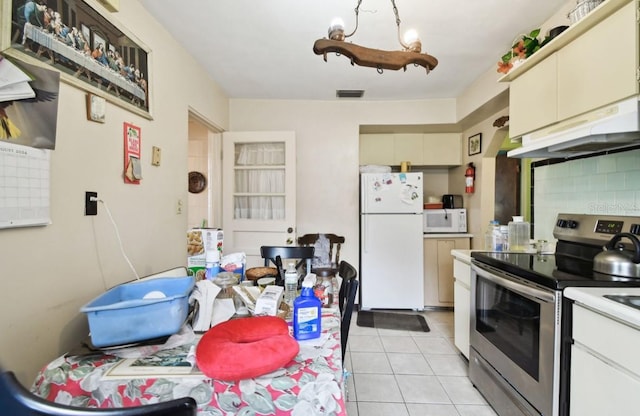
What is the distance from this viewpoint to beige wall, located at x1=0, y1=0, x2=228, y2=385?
1093 mm

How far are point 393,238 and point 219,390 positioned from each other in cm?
277

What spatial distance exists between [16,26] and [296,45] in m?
1.57

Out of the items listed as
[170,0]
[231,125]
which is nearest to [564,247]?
[170,0]

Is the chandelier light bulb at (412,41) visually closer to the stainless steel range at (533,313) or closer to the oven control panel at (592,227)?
the stainless steel range at (533,313)

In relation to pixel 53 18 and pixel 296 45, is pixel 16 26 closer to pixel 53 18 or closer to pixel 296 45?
pixel 53 18

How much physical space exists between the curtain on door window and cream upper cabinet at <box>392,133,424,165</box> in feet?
4.76

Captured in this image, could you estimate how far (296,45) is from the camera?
2221mm

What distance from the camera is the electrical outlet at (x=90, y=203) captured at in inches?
53.8

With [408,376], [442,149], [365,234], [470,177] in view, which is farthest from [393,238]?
[408,376]

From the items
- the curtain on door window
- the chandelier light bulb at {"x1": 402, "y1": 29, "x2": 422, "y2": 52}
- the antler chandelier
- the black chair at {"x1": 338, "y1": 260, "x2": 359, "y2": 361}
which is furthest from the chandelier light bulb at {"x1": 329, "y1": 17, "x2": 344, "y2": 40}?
the curtain on door window

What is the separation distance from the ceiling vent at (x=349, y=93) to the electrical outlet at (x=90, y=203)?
241cm

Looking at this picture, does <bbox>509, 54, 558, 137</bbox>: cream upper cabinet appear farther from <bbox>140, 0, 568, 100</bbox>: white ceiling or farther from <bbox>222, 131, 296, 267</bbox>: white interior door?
<bbox>222, 131, 296, 267</bbox>: white interior door

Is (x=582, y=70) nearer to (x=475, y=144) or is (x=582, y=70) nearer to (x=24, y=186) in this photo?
(x=475, y=144)


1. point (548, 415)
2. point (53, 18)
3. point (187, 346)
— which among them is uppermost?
point (53, 18)
